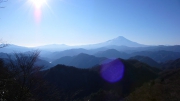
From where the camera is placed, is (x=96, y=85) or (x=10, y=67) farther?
(x=96, y=85)

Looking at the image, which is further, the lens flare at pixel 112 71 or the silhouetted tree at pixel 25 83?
the lens flare at pixel 112 71

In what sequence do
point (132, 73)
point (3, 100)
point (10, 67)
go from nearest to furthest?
point (3, 100)
point (10, 67)
point (132, 73)

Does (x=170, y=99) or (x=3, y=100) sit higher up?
(x=3, y=100)

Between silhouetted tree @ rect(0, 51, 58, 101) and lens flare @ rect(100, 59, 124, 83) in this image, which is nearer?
silhouetted tree @ rect(0, 51, 58, 101)

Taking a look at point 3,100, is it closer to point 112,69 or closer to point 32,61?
point 32,61

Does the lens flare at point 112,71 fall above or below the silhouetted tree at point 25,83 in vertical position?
below

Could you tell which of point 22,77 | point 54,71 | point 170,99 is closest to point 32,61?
point 22,77

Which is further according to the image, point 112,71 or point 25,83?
point 112,71

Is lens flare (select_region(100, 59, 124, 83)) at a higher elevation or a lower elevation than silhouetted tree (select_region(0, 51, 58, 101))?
lower

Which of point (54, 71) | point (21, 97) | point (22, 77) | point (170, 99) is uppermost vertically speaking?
point (22, 77)

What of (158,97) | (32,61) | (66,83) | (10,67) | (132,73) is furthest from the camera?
(132,73)

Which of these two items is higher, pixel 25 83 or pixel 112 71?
pixel 25 83
